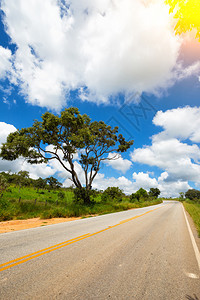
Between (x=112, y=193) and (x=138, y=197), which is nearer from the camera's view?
(x=112, y=193)

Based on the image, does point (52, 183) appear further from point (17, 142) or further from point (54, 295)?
point (54, 295)

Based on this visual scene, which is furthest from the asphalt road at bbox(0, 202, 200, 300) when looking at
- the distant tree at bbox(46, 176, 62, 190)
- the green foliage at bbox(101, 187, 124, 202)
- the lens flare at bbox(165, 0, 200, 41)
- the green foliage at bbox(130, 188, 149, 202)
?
the distant tree at bbox(46, 176, 62, 190)

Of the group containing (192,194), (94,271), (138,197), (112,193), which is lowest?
(94,271)

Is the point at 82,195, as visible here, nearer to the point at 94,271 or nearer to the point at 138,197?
the point at 94,271

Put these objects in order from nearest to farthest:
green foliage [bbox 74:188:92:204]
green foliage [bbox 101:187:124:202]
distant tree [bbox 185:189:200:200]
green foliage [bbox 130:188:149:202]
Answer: green foliage [bbox 74:188:92:204] < green foliage [bbox 101:187:124:202] < green foliage [bbox 130:188:149:202] < distant tree [bbox 185:189:200:200]

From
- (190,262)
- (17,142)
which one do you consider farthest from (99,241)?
(17,142)

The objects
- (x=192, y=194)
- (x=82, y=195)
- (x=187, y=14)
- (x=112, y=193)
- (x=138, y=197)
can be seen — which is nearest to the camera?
(x=187, y=14)

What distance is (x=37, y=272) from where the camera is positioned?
3.35 metres

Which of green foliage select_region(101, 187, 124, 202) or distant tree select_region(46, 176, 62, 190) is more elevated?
distant tree select_region(46, 176, 62, 190)

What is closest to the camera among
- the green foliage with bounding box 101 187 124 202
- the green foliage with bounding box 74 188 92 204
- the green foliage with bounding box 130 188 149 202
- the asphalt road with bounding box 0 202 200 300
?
the asphalt road with bounding box 0 202 200 300

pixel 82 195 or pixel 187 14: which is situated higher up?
pixel 187 14

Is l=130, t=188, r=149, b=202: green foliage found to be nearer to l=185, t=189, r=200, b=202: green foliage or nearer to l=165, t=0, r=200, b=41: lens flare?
l=165, t=0, r=200, b=41: lens flare

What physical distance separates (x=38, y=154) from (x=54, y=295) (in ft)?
62.7

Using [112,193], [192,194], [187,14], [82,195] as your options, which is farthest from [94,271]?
[192,194]
